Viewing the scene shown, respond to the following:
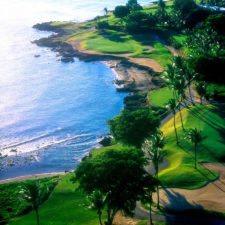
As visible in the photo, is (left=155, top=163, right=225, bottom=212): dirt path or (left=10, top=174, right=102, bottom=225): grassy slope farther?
(left=10, top=174, right=102, bottom=225): grassy slope

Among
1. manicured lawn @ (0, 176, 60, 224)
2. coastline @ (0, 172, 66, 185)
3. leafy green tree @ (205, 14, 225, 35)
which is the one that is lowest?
coastline @ (0, 172, 66, 185)

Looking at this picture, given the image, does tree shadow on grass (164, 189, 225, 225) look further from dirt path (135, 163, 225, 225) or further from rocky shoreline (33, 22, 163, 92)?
rocky shoreline (33, 22, 163, 92)

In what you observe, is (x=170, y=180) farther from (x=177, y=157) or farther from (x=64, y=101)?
(x=64, y=101)

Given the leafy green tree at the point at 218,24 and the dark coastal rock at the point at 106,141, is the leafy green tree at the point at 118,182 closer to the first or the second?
the dark coastal rock at the point at 106,141

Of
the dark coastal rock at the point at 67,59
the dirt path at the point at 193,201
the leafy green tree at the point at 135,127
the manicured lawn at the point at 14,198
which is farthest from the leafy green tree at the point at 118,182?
the dark coastal rock at the point at 67,59

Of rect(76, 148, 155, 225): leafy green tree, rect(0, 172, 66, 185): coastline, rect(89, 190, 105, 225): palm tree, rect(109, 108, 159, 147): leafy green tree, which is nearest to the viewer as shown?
rect(89, 190, 105, 225): palm tree

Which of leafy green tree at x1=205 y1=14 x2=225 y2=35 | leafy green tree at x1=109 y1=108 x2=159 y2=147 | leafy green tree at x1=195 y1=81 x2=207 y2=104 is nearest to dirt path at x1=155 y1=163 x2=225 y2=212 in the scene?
leafy green tree at x1=109 y1=108 x2=159 y2=147

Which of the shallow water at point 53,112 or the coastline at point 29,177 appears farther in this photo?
the shallow water at point 53,112
